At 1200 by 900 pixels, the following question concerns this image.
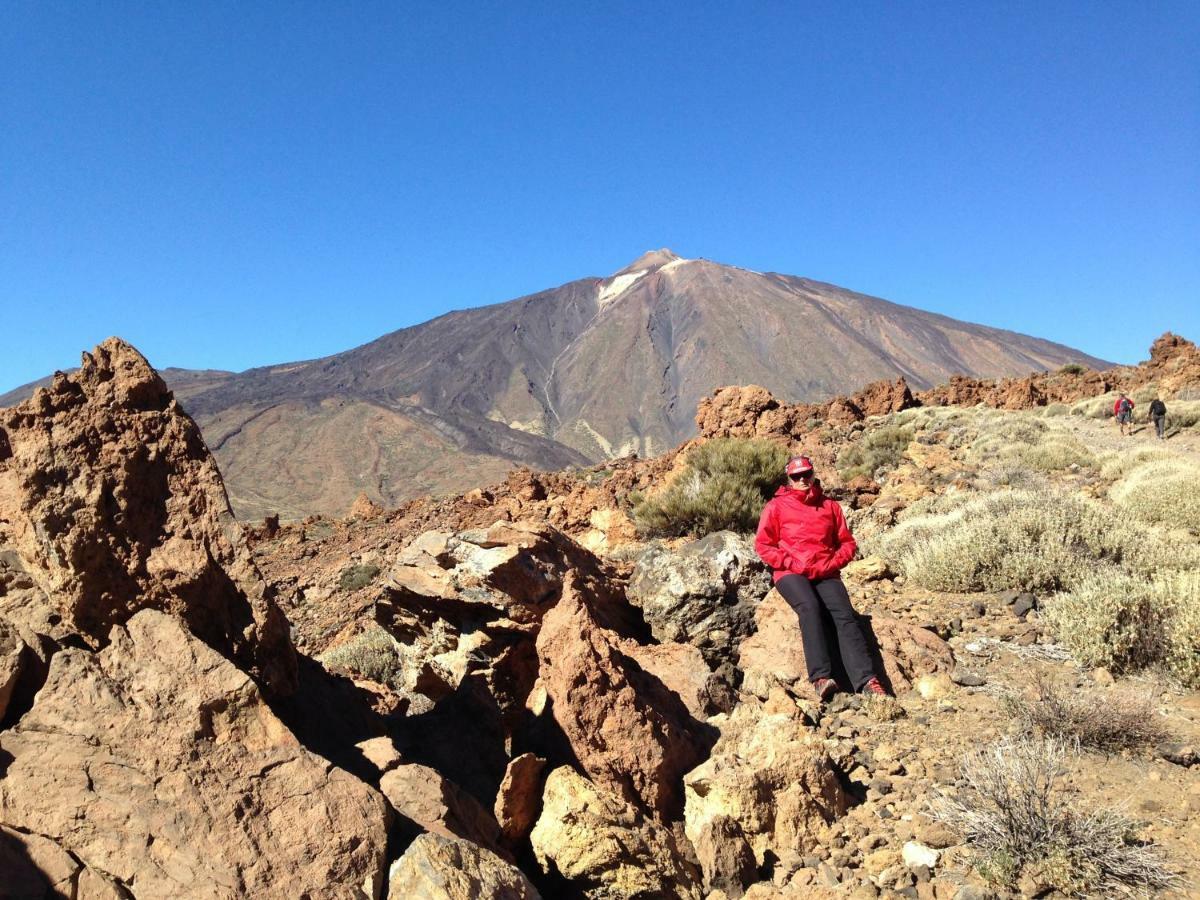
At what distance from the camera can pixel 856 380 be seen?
11456 centimetres

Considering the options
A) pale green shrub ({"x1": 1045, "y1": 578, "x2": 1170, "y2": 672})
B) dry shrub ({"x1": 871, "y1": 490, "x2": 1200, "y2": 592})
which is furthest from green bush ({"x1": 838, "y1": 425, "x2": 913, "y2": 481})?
pale green shrub ({"x1": 1045, "y1": 578, "x2": 1170, "y2": 672})

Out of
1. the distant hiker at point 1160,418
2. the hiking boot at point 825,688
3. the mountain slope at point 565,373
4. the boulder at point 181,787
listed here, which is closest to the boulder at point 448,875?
the boulder at point 181,787

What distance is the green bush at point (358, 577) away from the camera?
31.3 feet

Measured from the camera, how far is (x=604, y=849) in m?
2.38

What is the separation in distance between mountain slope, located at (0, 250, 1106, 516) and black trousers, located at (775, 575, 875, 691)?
5949cm

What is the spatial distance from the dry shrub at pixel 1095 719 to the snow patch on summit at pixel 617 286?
164 m

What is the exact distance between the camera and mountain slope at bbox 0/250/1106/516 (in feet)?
243

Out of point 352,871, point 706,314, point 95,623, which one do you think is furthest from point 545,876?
point 706,314

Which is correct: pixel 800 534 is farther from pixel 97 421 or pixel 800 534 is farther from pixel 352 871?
pixel 97 421

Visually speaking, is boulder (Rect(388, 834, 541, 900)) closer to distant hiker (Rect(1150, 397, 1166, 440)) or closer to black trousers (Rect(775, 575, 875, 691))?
black trousers (Rect(775, 575, 875, 691))

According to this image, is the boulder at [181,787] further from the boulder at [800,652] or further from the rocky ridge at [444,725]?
the boulder at [800,652]

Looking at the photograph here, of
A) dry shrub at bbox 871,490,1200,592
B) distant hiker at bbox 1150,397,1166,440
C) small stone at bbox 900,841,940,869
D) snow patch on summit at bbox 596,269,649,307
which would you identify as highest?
snow patch on summit at bbox 596,269,649,307

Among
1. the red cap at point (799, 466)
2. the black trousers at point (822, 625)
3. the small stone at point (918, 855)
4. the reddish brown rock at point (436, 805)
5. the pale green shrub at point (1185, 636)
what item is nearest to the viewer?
the reddish brown rock at point (436, 805)

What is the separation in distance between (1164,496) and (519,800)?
7846 millimetres
